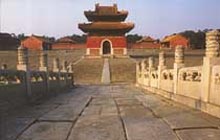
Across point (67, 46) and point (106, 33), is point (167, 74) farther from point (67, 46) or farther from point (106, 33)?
point (67, 46)

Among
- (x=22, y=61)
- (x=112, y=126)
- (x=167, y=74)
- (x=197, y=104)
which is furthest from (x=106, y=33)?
(x=112, y=126)

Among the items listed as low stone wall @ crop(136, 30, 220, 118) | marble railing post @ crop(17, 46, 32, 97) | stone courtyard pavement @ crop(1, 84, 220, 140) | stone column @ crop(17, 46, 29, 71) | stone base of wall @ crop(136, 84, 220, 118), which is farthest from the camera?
stone column @ crop(17, 46, 29, 71)

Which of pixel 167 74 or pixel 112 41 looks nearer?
pixel 167 74

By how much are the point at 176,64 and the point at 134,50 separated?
1507 inches

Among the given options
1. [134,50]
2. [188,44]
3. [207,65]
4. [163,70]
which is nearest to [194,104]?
[207,65]

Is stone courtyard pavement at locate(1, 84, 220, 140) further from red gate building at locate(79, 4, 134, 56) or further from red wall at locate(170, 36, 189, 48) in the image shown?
red wall at locate(170, 36, 189, 48)

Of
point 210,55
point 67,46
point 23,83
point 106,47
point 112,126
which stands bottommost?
point 112,126

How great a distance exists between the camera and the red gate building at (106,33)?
4356 cm

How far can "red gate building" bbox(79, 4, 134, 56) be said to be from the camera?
143 feet

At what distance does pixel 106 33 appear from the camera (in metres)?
44.2

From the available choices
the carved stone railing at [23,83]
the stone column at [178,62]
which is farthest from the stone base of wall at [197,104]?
the carved stone railing at [23,83]

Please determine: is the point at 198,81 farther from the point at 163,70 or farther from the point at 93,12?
the point at 93,12

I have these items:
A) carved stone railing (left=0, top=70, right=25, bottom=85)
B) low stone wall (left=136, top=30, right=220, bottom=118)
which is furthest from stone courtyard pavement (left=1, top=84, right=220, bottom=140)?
carved stone railing (left=0, top=70, right=25, bottom=85)

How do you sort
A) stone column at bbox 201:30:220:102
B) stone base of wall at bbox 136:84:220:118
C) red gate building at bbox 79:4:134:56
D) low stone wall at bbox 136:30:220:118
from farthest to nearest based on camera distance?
1. red gate building at bbox 79:4:134:56
2. stone column at bbox 201:30:220:102
3. low stone wall at bbox 136:30:220:118
4. stone base of wall at bbox 136:84:220:118
